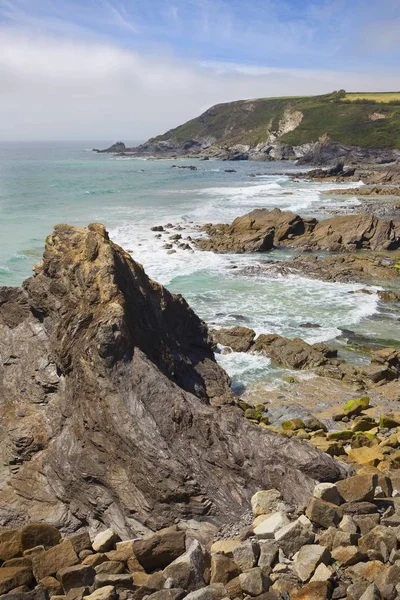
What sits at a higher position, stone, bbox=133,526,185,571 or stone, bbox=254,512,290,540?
stone, bbox=254,512,290,540

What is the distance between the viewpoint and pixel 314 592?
245 inches

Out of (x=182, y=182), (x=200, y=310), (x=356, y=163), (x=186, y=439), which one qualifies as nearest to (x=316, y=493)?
(x=186, y=439)

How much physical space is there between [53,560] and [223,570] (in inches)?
85.7

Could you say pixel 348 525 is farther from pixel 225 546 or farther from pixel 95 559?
pixel 95 559

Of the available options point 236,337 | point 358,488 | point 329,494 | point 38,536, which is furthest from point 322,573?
point 236,337

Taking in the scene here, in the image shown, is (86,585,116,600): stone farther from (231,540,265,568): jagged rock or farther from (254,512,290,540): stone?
(254,512,290,540): stone

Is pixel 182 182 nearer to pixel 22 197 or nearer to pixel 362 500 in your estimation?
pixel 22 197

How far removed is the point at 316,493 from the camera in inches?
322

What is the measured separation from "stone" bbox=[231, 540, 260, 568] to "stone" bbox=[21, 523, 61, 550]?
8.98 feet

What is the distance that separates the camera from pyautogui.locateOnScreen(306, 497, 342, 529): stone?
7535 mm

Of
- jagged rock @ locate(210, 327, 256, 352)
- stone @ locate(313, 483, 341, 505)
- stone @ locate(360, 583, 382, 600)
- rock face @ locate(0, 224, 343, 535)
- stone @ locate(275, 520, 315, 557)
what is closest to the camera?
stone @ locate(360, 583, 382, 600)

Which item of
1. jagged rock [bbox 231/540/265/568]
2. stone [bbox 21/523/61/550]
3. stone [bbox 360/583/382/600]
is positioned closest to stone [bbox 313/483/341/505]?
jagged rock [bbox 231/540/265/568]

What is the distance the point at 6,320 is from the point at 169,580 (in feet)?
30.9

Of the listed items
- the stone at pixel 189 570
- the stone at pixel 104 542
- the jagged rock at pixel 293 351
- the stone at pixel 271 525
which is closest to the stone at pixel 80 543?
the stone at pixel 104 542
